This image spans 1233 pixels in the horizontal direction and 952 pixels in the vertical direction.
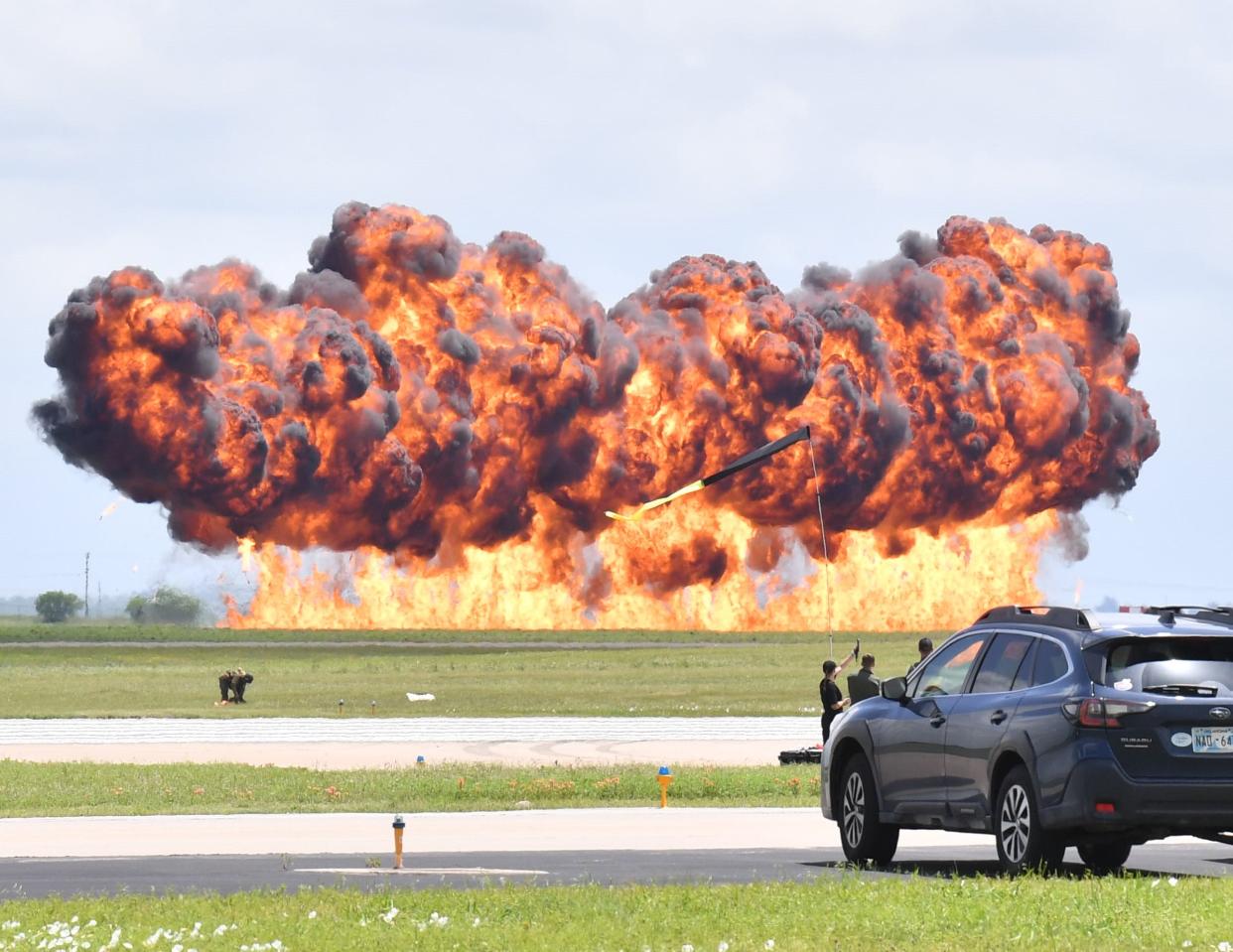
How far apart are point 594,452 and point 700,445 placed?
6118 mm

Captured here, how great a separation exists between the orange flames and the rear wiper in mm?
93512

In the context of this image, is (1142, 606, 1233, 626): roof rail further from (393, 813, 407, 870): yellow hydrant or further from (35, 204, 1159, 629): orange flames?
(35, 204, 1159, 629): orange flames

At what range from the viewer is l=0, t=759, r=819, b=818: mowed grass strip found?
2466 centimetres

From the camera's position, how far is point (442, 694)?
59.6m

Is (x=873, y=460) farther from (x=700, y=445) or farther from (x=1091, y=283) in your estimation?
(x=1091, y=283)

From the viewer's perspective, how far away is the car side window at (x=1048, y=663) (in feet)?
47.6

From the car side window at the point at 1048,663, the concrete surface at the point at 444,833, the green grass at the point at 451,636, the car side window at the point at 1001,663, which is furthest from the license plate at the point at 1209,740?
the green grass at the point at 451,636

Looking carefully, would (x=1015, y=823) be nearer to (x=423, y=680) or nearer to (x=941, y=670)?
(x=941, y=670)

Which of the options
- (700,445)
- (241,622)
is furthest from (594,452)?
(241,622)

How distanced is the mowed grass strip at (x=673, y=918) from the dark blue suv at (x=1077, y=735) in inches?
22.9

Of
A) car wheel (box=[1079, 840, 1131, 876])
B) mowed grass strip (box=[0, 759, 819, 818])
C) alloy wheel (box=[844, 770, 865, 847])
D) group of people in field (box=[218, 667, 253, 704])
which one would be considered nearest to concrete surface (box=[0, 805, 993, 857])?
mowed grass strip (box=[0, 759, 819, 818])

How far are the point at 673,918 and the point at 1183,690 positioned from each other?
4274 mm

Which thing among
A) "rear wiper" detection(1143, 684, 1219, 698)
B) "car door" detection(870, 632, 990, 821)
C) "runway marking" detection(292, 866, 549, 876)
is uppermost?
"rear wiper" detection(1143, 684, 1219, 698)

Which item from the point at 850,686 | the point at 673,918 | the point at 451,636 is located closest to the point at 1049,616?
the point at 673,918
